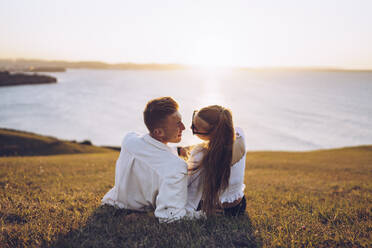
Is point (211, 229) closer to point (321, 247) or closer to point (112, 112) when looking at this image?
point (321, 247)

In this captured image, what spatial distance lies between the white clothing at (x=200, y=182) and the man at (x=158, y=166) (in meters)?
0.19

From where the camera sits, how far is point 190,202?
340cm

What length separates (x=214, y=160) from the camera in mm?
3012

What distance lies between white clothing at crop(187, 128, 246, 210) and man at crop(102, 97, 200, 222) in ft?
0.62

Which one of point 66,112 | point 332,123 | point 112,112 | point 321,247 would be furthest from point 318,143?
point 66,112

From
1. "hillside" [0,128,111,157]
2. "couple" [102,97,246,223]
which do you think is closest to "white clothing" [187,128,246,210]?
"couple" [102,97,246,223]

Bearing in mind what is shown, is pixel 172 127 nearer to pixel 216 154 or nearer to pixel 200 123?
pixel 200 123

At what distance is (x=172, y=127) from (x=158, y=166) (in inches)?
20.2

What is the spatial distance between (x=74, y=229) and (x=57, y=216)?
1.99ft

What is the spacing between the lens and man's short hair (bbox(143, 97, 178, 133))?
3.02 meters

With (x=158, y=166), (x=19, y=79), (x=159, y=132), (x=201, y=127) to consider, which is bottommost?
(x=19, y=79)

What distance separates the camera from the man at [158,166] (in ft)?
9.90

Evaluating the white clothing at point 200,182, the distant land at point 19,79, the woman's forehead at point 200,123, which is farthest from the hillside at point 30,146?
the distant land at point 19,79

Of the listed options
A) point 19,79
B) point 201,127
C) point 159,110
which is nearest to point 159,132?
point 159,110
